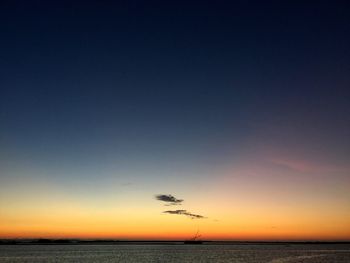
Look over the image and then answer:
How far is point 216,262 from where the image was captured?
135m

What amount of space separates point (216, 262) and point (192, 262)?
34.6ft

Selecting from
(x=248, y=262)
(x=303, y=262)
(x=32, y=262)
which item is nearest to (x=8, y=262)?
(x=32, y=262)

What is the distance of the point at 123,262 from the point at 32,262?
30.9m

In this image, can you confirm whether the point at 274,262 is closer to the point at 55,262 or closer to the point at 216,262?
the point at 216,262

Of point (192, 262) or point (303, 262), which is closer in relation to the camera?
point (303, 262)

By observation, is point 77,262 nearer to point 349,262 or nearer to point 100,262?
point 100,262

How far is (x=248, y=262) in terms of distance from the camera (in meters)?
135

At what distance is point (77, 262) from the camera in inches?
5468

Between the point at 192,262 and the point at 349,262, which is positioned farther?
the point at 192,262

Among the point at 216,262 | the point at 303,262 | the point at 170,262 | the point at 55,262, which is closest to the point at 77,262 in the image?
the point at 55,262

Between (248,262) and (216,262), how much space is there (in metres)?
10.6

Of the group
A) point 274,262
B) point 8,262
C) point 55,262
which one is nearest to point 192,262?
point 274,262

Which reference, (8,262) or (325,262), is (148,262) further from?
(325,262)

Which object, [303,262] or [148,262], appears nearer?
[303,262]
